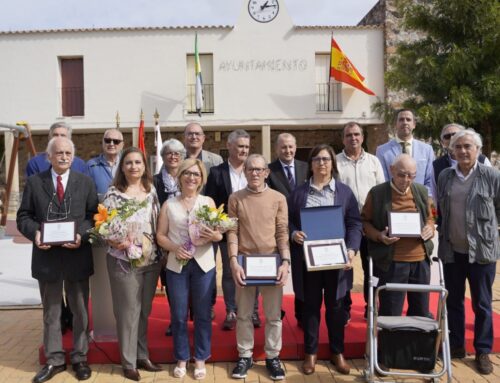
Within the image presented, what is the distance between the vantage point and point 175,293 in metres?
3.69

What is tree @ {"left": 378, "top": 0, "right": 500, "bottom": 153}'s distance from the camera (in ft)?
35.1

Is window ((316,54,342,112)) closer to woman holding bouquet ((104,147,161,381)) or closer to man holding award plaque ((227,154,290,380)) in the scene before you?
man holding award plaque ((227,154,290,380))

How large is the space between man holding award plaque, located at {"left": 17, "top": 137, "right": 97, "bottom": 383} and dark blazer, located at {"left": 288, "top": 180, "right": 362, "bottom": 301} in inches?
64.4

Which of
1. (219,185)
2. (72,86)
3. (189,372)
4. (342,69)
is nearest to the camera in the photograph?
(189,372)

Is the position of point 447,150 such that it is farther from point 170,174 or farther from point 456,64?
point 456,64

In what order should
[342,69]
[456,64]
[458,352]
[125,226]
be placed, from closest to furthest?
[125,226], [458,352], [456,64], [342,69]

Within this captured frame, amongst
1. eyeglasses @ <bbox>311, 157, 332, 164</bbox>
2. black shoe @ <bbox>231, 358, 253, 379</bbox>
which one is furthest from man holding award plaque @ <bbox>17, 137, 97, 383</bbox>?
eyeglasses @ <bbox>311, 157, 332, 164</bbox>

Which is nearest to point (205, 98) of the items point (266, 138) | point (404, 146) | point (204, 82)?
point (204, 82)

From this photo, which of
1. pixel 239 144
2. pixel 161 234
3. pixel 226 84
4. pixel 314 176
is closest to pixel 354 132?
pixel 314 176

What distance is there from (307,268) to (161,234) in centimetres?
114

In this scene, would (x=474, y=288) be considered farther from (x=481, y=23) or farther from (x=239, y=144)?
(x=481, y=23)

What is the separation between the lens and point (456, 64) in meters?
10.7

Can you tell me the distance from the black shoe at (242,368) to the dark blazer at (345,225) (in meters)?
0.66

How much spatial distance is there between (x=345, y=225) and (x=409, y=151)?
4.66 ft
